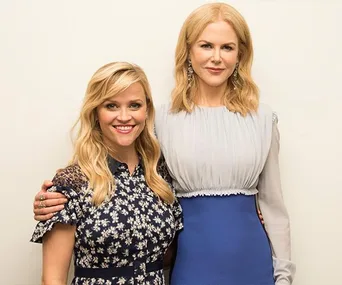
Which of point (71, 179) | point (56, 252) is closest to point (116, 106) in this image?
point (71, 179)

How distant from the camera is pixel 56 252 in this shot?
1718mm

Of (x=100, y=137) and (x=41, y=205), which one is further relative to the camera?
(x=100, y=137)

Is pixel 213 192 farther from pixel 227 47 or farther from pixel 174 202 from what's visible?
pixel 227 47

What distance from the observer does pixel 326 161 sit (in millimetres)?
2299

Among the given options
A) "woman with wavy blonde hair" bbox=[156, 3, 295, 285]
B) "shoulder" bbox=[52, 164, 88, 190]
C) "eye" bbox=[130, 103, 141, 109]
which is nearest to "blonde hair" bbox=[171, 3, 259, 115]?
"woman with wavy blonde hair" bbox=[156, 3, 295, 285]

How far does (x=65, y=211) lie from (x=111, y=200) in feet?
0.52

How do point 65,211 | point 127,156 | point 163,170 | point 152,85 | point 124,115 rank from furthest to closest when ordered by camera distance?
point 152,85, point 163,170, point 127,156, point 124,115, point 65,211

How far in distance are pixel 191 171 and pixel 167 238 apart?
258 mm

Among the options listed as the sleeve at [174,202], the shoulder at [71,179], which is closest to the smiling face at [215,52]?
the sleeve at [174,202]

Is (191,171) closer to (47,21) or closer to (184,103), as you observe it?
(184,103)

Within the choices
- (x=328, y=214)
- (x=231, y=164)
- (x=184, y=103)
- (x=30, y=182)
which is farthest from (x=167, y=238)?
(x=328, y=214)

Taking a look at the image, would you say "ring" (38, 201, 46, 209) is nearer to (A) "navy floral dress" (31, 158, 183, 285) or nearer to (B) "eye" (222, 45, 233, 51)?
(A) "navy floral dress" (31, 158, 183, 285)

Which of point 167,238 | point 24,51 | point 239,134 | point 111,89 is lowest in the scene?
point 167,238

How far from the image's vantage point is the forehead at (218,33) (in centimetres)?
197
